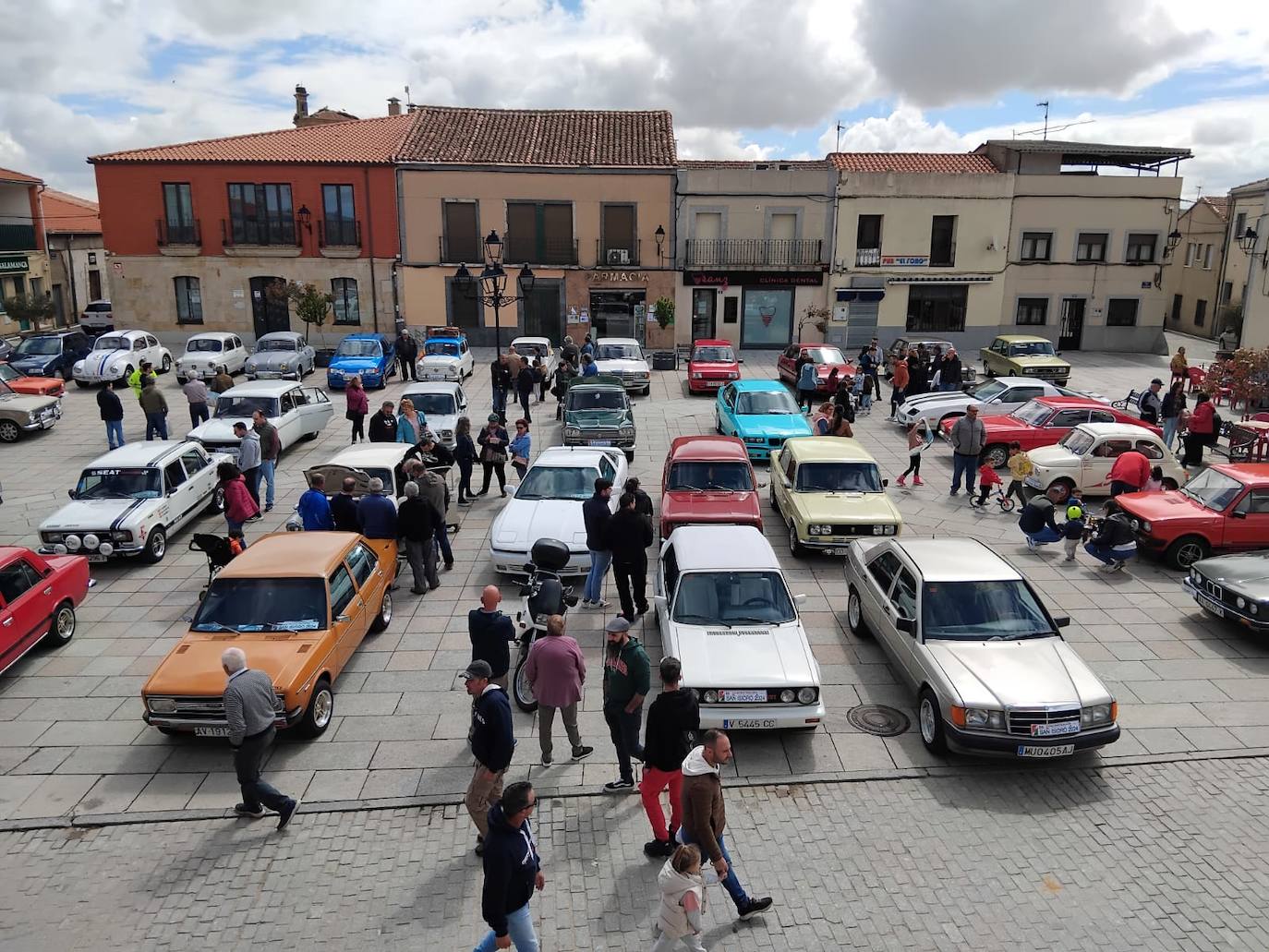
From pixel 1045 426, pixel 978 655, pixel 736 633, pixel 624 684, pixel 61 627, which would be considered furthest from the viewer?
pixel 1045 426

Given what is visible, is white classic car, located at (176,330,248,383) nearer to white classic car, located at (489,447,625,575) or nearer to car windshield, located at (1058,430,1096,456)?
white classic car, located at (489,447,625,575)

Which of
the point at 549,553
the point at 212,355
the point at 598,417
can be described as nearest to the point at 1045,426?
the point at 598,417

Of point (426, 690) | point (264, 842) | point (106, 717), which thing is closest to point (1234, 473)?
point (426, 690)

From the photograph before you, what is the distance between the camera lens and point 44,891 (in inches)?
284

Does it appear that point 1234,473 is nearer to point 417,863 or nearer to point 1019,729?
point 1019,729

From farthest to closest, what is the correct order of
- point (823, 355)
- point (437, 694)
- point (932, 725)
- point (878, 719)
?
point (823, 355) → point (437, 694) → point (878, 719) → point (932, 725)

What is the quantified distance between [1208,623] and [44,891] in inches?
514

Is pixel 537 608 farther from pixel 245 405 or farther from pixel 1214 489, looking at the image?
pixel 245 405

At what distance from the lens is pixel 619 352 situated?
29219mm

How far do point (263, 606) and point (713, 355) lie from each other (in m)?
21.2

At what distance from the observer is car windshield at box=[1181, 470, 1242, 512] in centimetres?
1394

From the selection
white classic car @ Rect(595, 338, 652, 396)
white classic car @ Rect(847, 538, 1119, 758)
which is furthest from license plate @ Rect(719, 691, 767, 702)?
white classic car @ Rect(595, 338, 652, 396)

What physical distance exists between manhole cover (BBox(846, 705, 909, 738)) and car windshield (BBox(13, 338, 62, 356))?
92.8ft

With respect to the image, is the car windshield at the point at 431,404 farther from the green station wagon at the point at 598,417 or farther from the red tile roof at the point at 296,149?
the red tile roof at the point at 296,149
